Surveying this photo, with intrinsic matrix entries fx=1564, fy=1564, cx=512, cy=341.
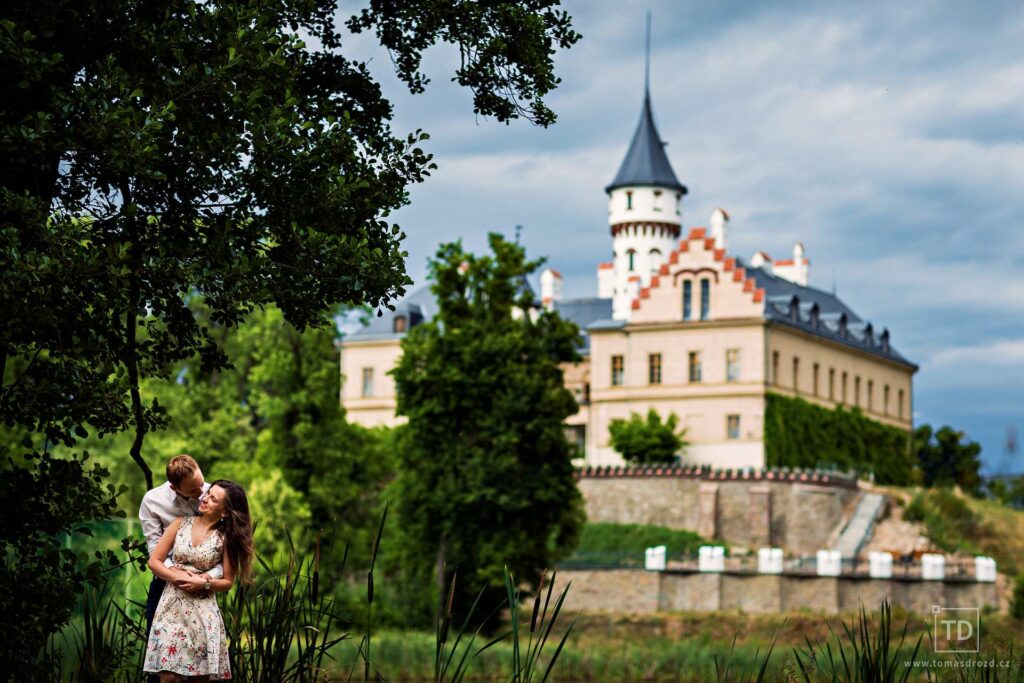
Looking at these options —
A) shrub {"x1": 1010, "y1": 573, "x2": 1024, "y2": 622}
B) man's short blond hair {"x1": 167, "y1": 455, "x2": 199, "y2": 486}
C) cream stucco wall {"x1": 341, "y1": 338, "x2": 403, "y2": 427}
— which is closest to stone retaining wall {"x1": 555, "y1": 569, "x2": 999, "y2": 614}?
shrub {"x1": 1010, "y1": 573, "x2": 1024, "y2": 622}

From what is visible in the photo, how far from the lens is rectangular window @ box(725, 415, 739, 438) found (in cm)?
5488

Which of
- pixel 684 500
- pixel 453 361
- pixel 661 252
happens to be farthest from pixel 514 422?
pixel 661 252

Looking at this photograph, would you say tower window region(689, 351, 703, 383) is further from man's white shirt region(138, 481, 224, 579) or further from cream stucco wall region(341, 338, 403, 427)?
man's white shirt region(138, 481, 224, 579)

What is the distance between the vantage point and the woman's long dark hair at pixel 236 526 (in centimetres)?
730

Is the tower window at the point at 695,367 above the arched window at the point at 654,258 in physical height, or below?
below

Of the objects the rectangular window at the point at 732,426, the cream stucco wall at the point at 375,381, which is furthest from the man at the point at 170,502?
the cream stucco wall at the point at 375,381

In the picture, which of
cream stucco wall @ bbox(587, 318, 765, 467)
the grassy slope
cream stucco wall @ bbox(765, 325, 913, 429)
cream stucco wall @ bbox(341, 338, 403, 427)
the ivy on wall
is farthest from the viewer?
cream stucco wall @ bbox(341, 338, 403, 427)

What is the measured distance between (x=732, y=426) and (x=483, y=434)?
22.9m

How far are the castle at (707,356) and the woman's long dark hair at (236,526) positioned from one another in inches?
1795

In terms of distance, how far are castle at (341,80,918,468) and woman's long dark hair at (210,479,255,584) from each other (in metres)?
45.6

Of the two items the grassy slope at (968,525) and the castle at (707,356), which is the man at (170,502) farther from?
the castle at (707,356)

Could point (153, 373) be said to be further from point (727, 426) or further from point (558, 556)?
point (727, 426)

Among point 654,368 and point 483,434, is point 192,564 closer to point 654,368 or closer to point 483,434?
point 483,434

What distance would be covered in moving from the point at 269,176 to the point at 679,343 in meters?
48.7
